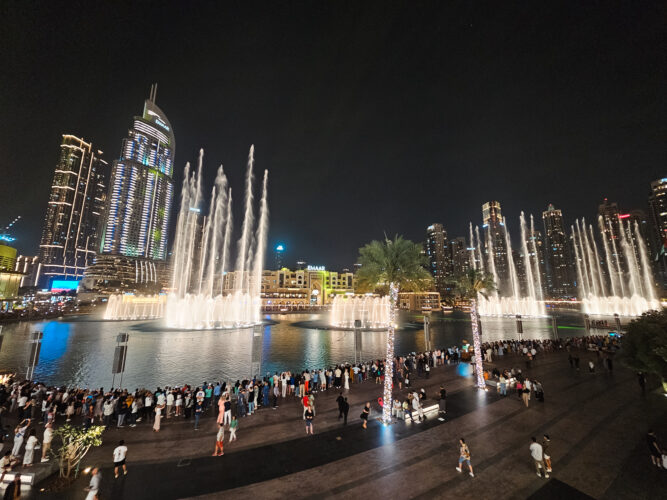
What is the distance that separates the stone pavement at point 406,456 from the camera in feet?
28.7

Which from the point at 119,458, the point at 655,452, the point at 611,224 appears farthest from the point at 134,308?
the point at 611,224

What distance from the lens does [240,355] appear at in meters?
32.6

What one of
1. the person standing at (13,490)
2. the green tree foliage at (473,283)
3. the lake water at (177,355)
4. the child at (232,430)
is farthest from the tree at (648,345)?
the person standing at (13,490)

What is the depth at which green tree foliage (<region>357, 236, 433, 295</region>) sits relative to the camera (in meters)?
18.1

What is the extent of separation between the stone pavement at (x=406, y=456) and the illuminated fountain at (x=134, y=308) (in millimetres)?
92685

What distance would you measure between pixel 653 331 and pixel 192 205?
6956cm

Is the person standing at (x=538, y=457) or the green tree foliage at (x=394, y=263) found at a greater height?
the green tree foliage at (x=394, y=263)

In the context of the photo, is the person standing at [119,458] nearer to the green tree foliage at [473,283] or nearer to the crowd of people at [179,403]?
the crowd of people at [179,403]

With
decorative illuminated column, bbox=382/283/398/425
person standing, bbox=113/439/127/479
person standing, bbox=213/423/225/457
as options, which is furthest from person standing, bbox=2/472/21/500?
decorative illuminated column, bbox=382/283/398/425

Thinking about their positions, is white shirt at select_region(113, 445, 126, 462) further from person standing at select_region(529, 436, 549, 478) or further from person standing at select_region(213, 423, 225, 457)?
person standing at select_region(529, 436, 549, 478)

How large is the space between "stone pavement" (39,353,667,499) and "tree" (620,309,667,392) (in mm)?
2244

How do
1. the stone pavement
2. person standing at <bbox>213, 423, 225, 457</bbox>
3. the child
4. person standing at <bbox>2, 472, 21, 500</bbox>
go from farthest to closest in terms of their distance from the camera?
1. the child
2. person standing at <bbox>213, 423, 225, 457</bbox>
3. the stone pavement
4. person standing at <bbox>2, 472, 21, 500</bbox>

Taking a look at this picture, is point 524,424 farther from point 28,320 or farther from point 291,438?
point 28,320

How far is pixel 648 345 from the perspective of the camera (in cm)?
1550
